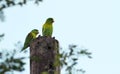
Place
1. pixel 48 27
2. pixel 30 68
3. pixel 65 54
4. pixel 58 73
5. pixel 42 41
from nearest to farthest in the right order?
pixel 65 54
pixel 58 73
pixel 30 68
pixel 42 41
pixel 48 27

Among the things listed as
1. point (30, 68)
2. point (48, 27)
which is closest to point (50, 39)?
point (30, 68)

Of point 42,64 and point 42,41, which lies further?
point 42,41

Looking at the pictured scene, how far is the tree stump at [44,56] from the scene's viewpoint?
3656mm

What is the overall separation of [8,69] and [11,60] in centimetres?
18

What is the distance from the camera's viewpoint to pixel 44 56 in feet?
12.6

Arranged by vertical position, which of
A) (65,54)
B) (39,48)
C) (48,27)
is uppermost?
(48,27)

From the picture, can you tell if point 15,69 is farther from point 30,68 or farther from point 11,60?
point 30,68

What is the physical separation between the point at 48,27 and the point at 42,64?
5.16 meters

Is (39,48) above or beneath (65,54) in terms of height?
above

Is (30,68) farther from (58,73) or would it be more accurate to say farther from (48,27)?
(48,27)

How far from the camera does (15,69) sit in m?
3.30

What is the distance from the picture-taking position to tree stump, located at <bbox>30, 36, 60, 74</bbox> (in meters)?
3.66

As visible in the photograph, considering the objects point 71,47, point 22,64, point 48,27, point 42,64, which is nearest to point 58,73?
point 42,64

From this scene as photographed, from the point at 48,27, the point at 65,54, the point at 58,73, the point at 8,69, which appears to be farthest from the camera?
the point at 48,27
